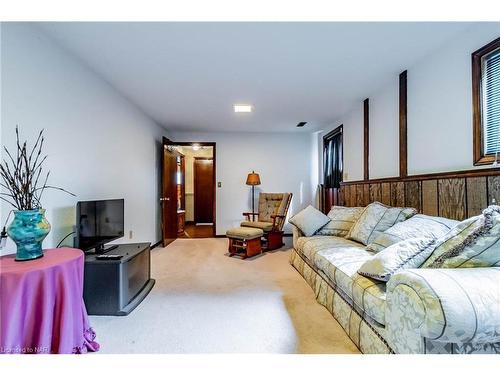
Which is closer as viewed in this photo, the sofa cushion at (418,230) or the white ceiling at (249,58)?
the sofa cushion at (418,230)

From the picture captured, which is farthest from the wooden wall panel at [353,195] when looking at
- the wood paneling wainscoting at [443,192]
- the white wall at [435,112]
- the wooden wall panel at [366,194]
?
the white wall at [435,112]

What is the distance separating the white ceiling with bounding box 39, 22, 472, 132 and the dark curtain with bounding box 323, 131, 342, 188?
107 cm

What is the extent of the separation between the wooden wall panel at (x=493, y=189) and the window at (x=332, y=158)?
2.78 meters

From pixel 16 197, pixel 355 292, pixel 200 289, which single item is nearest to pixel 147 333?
pixel 200 289

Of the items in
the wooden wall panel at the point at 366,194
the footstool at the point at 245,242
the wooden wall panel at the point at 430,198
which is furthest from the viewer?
the footstool at the point at 245,242

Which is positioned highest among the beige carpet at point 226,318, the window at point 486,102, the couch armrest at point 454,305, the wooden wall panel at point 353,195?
the window at point 486,102

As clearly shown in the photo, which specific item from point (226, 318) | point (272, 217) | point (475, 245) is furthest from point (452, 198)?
point (272, 217)

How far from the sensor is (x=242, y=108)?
3.93m

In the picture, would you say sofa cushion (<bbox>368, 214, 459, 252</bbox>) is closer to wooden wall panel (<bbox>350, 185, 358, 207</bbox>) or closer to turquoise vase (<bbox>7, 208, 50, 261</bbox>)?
wooden wall panel (<bbox>350, 185, 358, 207</bbox>)

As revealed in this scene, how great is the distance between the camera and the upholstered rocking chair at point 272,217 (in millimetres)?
4438

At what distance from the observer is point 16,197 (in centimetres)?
160

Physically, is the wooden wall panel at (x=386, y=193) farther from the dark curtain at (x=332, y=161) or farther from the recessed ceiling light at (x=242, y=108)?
the recessed ceiling light at (x=242, y=108)

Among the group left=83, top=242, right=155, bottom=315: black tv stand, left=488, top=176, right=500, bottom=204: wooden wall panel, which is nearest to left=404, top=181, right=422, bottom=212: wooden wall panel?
left=488, top=176, right=500, bottom=204: wooden wall panel

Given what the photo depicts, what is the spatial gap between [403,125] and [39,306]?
3.36 metres
